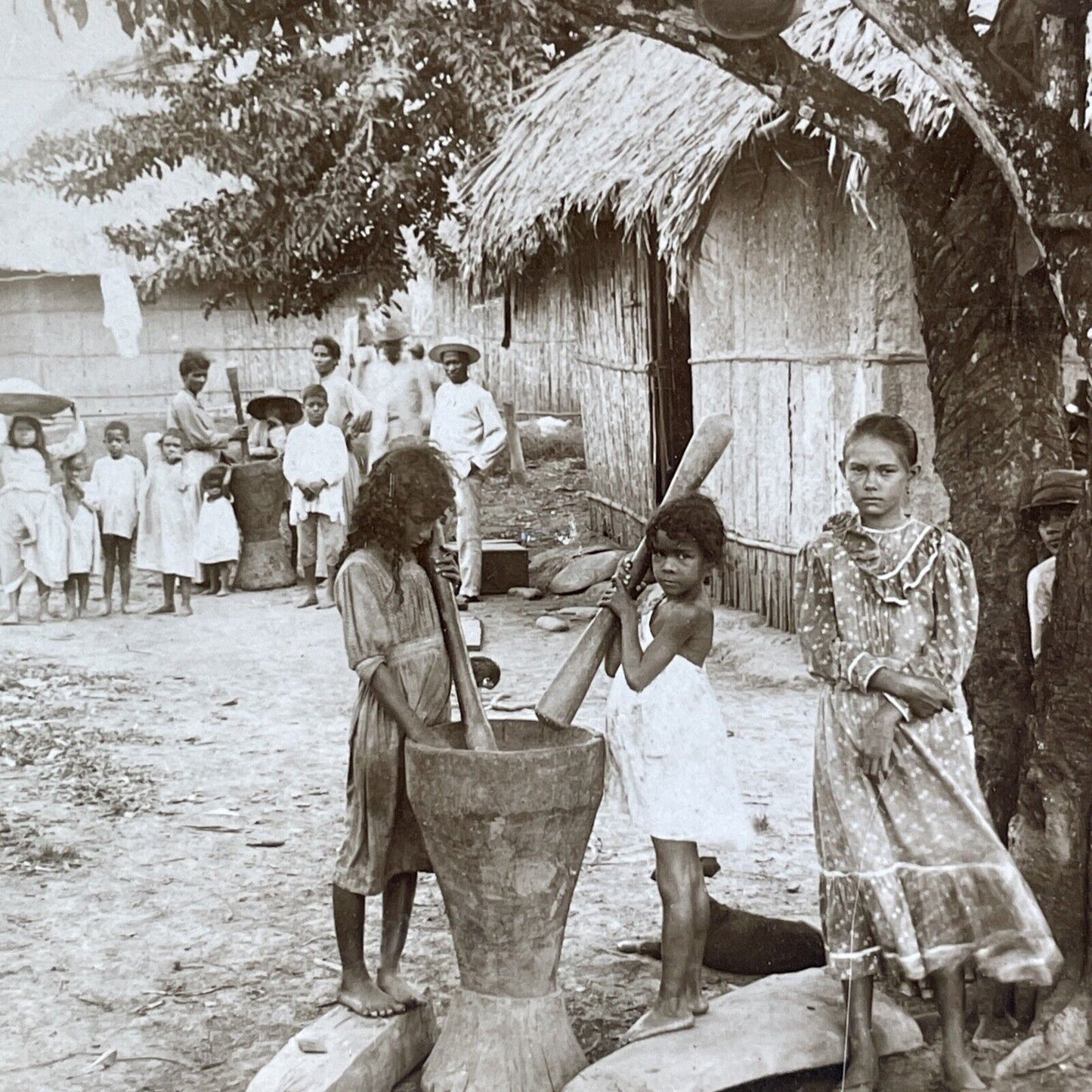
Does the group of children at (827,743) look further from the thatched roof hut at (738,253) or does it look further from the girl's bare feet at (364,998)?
the thatched roof hut at (738,253)

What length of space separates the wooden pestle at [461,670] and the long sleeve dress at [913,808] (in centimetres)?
71

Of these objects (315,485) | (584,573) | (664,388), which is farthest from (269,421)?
(664,388)

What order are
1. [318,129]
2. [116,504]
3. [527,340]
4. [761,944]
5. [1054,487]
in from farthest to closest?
[527,340], [318,129], [116,504], [761,944], [1054,487]

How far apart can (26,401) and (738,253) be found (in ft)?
15.9

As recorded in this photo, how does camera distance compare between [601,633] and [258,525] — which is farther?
[258,525]

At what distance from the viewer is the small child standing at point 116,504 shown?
8.91 metres

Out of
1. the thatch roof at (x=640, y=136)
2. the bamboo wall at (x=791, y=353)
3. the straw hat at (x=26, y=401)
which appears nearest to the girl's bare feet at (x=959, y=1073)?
the thatch roof at (x=640, y=136)

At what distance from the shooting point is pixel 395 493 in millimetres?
3014

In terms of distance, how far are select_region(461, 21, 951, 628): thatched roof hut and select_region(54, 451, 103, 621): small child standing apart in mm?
3151

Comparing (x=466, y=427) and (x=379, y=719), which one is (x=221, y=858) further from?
(x=466, y=427)

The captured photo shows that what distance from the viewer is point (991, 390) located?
10.3ft

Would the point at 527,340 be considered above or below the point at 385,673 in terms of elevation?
above

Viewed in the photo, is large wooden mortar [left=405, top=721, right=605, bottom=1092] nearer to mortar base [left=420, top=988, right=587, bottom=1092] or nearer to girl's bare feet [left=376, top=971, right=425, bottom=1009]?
mortar base [left=420, top=988, right=587, bottom=1092]

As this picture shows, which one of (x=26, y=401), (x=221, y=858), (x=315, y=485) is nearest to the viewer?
(x=221, y=858)
